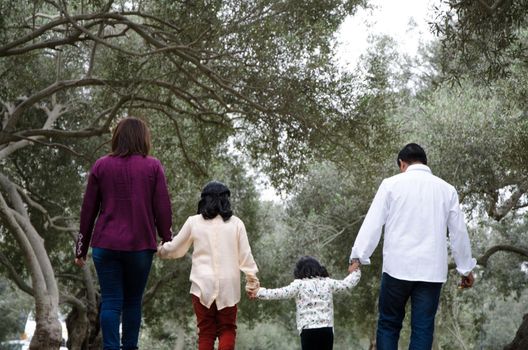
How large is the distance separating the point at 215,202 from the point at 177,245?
50cm

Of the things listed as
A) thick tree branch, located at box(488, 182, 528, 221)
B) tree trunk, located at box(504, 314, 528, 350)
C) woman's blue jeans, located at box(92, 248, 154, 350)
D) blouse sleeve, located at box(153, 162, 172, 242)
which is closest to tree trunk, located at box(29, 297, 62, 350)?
tree trunk, located at box(504, 314, 528, 350)

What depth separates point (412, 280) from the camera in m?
6.32

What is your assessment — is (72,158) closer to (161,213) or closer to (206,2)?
(206,2)

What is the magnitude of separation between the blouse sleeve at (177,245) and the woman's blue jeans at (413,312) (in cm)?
188

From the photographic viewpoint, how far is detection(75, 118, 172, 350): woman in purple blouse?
616cm

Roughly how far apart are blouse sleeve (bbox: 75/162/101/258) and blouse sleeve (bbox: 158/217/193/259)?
2.63 feet

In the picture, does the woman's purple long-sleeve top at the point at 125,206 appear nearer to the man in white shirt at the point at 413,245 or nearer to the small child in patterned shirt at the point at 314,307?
the man in white shirt at the point at 413,245

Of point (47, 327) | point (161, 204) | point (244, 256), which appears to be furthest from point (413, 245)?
point (47, 327)

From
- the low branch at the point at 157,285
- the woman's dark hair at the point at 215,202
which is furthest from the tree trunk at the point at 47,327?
the low branch at the point at 157,285

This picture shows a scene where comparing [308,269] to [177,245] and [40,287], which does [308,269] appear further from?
[40,287]

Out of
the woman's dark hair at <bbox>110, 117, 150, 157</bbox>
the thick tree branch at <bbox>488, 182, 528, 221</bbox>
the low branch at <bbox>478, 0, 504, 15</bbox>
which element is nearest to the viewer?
the woman's dark hair at <bbox>110, 117, 150, 157</bbox>

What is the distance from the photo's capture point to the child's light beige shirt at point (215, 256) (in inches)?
285

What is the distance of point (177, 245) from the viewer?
727 centimetres

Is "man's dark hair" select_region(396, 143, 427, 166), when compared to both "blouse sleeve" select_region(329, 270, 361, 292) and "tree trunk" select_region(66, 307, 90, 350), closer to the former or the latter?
"blouse sleeve" select_region(329, 270, 361, 292)
